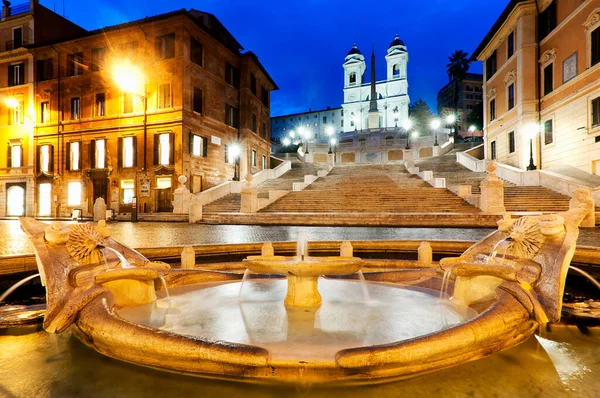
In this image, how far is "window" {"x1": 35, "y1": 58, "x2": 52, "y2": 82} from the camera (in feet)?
95.9

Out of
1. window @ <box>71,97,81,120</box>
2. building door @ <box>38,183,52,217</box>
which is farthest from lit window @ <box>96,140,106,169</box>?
building door @ <box>38,183,52,217</box>

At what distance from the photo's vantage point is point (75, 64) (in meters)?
28.3

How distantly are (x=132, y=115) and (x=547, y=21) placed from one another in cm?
3065

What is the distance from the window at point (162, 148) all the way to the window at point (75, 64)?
32.0ft

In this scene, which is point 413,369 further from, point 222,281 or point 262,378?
point 222,281

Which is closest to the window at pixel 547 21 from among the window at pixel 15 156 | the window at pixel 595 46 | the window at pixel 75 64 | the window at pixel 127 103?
the window at pixel 595 46

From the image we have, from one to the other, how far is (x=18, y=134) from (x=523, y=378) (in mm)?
38881

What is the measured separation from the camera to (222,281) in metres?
5.47

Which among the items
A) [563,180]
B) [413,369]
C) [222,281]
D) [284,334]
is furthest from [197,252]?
[563,180]

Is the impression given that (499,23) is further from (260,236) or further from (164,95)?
(260,236)

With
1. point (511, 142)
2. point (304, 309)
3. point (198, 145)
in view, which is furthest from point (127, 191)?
point (511, 142)

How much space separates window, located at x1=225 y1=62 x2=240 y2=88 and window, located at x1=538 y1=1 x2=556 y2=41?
80.0ft

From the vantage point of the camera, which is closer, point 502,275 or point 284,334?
point 284,334

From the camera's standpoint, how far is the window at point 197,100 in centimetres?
2677
